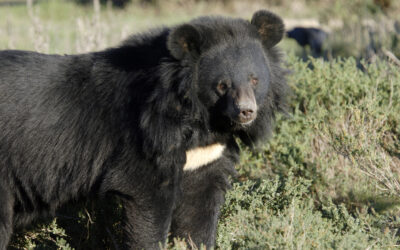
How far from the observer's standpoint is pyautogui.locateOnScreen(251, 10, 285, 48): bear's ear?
4055mm

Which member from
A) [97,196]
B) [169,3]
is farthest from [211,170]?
[169,3]

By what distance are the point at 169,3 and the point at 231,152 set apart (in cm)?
1832

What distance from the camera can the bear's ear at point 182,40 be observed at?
144 inches

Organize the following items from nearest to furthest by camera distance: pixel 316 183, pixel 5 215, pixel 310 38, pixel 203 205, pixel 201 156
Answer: pixel 5 215
pixel 201 156
pixel 203 205
pixel 316 183
pixel 310 38

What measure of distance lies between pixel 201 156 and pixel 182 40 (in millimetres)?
833

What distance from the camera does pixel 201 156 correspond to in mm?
4008

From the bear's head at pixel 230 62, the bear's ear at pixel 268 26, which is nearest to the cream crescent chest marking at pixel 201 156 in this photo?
the bear's head at pixel 230 62

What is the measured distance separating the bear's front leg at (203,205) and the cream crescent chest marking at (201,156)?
8 cm

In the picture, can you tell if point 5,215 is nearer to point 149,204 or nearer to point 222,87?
point 149,204

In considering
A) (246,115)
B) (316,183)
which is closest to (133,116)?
(246,115)

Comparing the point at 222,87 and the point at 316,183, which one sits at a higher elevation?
the point at 222,87

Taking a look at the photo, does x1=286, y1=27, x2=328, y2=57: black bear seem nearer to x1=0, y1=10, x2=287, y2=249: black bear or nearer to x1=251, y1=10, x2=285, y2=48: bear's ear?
x1=251, y1=10, x2=285, y2=48: bear's ear

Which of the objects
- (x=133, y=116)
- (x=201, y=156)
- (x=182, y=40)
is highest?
(x=182, y=40)

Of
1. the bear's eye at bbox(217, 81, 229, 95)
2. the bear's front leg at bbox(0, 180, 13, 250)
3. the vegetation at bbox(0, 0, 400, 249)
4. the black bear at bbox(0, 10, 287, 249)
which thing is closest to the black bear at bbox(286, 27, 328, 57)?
the vegetation at bbox(0, 0, 400, 249)
